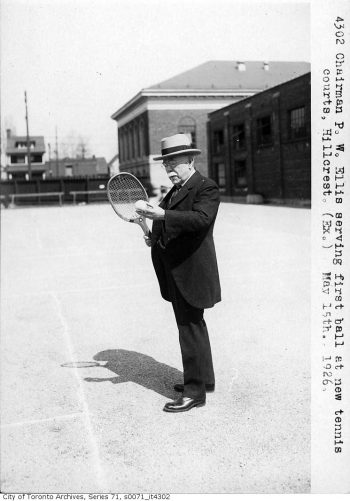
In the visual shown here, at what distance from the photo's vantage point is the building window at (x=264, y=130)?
106 ft

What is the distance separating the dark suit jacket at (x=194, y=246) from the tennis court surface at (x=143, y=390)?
0.97 m

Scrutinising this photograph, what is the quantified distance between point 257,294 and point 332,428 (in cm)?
471

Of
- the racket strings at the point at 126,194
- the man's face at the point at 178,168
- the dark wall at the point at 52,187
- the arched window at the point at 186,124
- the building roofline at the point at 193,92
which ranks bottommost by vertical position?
the racket strings at the point at 126,194

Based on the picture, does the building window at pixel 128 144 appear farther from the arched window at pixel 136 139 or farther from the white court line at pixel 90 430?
the white court line at pixel 90 430

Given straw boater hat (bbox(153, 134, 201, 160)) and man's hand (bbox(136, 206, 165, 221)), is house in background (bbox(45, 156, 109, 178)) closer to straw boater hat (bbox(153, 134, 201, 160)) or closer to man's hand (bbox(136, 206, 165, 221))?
straw boater hat (bbox(153, 134, 201, 160))

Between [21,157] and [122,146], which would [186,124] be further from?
[21,157]

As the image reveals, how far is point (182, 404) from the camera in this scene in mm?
4113

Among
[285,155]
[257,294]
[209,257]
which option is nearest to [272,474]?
[209,257]

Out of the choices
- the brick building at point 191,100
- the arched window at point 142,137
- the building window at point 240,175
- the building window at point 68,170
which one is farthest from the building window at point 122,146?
the building window at point 68,170

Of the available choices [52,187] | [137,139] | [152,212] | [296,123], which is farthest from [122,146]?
[152,212]

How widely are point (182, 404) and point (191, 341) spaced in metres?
0.49

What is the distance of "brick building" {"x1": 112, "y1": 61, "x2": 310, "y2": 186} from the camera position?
4809cm

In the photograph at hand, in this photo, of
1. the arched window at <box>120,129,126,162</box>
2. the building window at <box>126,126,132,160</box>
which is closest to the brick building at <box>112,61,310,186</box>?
the building window at <box>126,126,132,160</box>

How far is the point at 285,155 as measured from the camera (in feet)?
97.9
